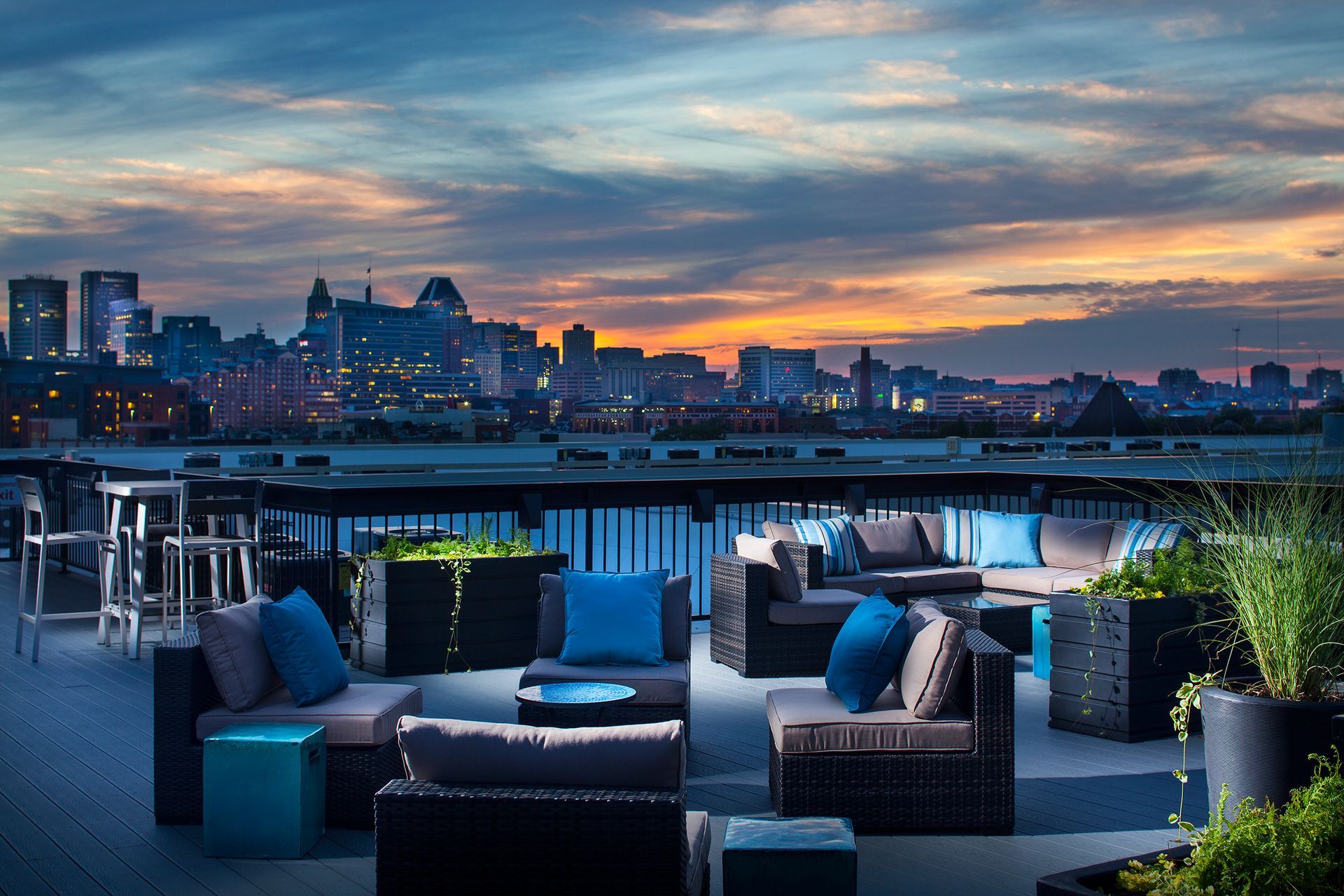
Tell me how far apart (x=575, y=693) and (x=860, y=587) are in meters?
3.16

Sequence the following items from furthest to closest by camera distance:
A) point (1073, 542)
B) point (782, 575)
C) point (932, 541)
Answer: point (932, 541) → point (1073, 542) → point (782, 575)

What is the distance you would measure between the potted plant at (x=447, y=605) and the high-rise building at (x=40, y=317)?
483 feet

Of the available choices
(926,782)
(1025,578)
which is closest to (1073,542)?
(1025,578)

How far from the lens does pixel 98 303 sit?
483 ft

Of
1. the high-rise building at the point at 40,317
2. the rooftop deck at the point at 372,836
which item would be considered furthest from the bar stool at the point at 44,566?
the high-rise building at the point at 40,317

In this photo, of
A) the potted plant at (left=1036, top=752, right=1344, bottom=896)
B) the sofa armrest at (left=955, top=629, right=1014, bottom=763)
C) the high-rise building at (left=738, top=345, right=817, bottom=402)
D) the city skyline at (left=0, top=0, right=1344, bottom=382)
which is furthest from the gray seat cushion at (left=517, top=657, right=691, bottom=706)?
the high-rise building at (left=738, top=345, right=817, bottom=402)

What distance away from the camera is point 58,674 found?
6695 mm

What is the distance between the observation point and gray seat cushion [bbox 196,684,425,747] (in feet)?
13.3

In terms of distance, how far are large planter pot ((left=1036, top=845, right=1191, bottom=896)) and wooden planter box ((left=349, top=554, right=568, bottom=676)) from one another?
4367 mm

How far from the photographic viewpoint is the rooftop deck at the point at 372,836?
11.7 feet

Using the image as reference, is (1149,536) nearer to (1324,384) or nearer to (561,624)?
(561,624)

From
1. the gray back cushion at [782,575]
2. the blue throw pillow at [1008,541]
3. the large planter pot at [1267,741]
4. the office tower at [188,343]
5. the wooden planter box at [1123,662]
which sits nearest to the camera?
the large planter pot at [1267,741]

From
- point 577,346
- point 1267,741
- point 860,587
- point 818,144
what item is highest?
point 577,346

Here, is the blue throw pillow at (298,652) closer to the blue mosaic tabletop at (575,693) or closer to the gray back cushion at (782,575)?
the blue mosaic tabletop at (575,693)
